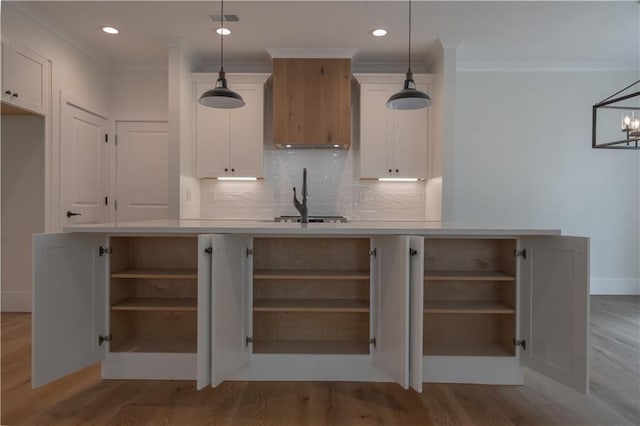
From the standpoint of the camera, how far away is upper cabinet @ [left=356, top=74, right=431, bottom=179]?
4.16 meters

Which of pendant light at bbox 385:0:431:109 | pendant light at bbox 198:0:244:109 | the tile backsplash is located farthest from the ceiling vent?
pendant light at bbox 385:0:431:109

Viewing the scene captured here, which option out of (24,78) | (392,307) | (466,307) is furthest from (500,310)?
(24,78)

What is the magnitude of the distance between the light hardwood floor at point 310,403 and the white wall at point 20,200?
1.66 m

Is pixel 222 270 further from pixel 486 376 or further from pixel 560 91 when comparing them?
pixel 560 91

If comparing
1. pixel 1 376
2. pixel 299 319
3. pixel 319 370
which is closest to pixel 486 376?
pixel 319 370

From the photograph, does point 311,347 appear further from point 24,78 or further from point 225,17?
point 24,78

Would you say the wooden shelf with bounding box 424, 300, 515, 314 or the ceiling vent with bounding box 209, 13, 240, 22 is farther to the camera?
the ceiling vent with bounding box 209, 13, 240, 22

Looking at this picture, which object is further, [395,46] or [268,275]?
[395,46]

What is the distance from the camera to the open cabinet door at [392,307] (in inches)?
70.1

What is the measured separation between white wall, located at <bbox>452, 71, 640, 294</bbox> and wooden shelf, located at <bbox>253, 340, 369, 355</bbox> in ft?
8.76

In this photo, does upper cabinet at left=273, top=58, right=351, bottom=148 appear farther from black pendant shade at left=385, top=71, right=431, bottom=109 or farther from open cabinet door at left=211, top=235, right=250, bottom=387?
open cabinet door at left=211, top=235, right=250, bottom=387

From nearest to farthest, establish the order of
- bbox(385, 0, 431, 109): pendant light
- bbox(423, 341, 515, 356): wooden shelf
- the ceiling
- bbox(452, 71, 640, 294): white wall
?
bbox(423, 341, 515, 356): wooden shelf < bbox(385, 0, 431, 109): pendant light < the ceiling < bbox(452, 71, 640, 294): white wall

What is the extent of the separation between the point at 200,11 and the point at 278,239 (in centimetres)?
227

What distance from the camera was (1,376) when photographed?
2301mm
